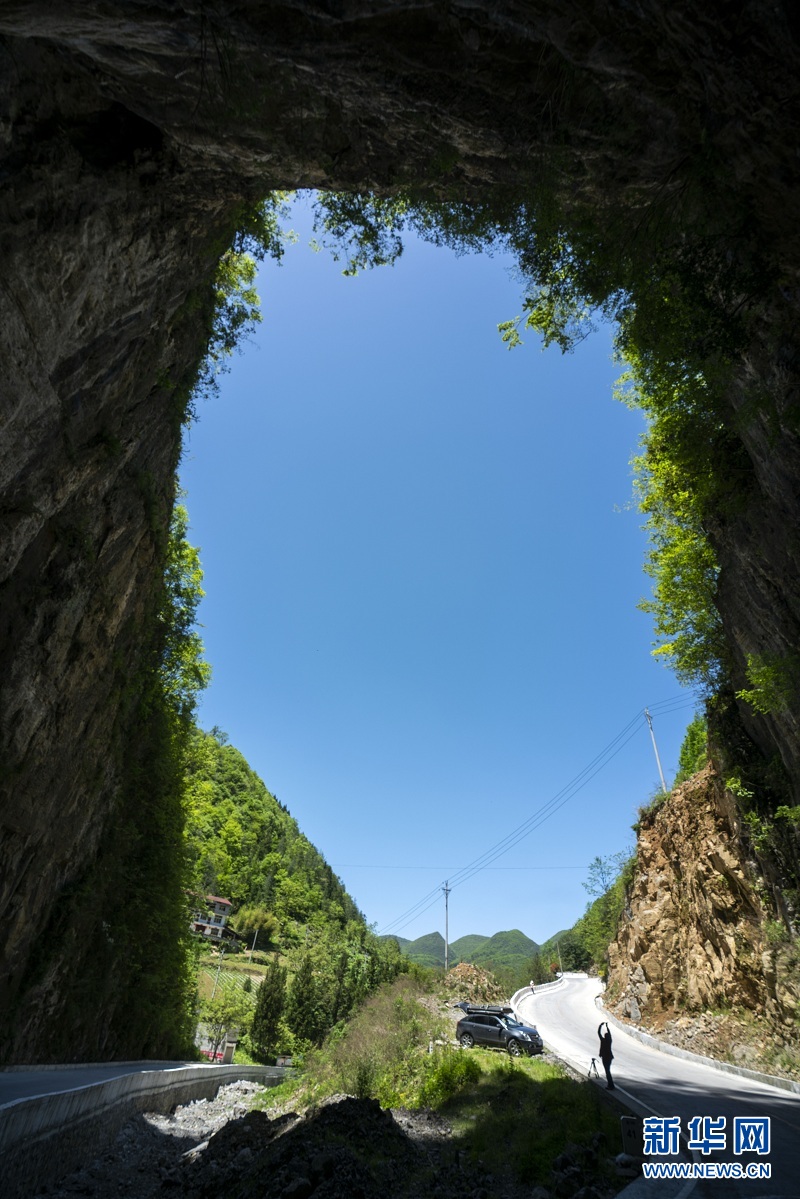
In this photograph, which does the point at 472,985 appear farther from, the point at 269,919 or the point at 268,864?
the point at 268,864

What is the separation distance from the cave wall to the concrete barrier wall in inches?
170

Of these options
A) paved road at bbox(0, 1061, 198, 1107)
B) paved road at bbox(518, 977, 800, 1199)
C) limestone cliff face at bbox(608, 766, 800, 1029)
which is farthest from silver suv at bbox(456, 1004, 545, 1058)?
paved road at bbox(0, 1061, 198, 1107)

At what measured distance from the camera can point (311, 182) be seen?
9.27 meters

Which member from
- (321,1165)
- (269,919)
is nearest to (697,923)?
(321,1165)

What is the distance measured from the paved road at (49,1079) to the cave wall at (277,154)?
3104 millimetres

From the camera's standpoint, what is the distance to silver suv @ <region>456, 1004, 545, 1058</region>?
1794 cm

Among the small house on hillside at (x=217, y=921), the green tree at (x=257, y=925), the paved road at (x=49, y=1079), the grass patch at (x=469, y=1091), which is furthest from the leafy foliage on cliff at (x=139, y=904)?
the green tree at (x=257, y=925)

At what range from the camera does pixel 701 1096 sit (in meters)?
11.8

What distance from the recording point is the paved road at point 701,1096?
6.68 m

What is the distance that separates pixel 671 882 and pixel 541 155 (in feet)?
93.1

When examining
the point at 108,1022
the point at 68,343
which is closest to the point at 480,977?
the point at 108,1022

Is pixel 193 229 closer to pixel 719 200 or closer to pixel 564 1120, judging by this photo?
pixel 719 200

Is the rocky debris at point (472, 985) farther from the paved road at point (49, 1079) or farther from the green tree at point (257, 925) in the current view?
the green tree at point (257, 925)

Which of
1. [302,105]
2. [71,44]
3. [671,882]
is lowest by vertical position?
[671,882]
